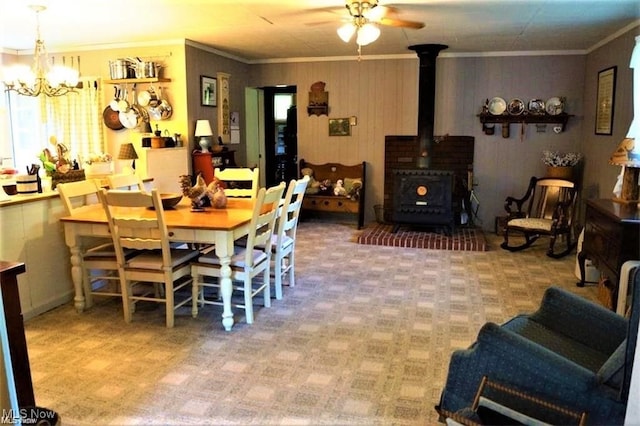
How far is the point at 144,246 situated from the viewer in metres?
3.29

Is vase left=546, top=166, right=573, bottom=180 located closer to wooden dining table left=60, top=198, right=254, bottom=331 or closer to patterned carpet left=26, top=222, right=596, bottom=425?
patterned carpet left=26, top=222, right=596, bottom=425

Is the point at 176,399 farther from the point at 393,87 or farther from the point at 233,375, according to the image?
the point at 393,87

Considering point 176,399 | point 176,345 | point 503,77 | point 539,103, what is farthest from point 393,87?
point 176,399

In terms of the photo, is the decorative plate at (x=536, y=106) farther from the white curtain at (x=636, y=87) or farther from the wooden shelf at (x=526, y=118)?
the white curtain at (x=636, y=87)

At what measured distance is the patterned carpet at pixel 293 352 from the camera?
2.45m

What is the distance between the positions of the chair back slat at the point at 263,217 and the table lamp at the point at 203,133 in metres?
2.19

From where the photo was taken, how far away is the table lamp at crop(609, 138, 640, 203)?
12.1 feet

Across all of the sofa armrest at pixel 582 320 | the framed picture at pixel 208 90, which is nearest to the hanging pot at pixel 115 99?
the framed picture at pixel 208 90

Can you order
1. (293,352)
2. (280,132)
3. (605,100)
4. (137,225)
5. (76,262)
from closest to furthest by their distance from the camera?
(293,352), (137,225), (76,262), (605,100), (280,132)

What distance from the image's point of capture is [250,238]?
3.32 meters

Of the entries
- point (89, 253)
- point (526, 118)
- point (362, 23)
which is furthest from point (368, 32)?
point (526, 118)

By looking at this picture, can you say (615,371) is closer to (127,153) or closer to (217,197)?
(217,197)

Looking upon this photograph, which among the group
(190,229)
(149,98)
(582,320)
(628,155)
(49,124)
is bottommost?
(582,320)

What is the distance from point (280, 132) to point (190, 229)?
4.74 meters
